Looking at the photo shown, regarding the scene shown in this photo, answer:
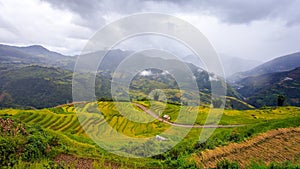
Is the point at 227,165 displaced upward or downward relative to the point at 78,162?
upward

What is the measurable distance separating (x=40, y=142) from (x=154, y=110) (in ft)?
102

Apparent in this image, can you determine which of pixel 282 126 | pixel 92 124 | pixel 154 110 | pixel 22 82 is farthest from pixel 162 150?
pixel 22 82

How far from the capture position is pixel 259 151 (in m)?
11.1

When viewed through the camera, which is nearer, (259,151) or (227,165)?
(227,165)

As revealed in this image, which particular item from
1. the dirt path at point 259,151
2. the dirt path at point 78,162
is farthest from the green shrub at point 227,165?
the dirt path at point 78,162

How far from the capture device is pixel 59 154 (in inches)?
400

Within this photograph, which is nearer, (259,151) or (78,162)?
(78,162)

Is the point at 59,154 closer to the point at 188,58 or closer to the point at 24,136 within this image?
the point at 24,136

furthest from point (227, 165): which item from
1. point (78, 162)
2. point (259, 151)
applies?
point (78, 162)

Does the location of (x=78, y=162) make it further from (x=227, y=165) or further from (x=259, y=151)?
(x=259, y=151)

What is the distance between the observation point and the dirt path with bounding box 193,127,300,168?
32.7ft

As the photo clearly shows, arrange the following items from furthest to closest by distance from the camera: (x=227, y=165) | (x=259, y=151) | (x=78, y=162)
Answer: (x=259, y=151)
(x=78, y=162)
(x=227, y=165)

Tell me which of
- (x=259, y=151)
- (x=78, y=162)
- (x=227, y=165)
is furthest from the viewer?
(x=259, y=151)

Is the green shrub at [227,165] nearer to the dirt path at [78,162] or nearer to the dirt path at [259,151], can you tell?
the dirt path at [259,151]
